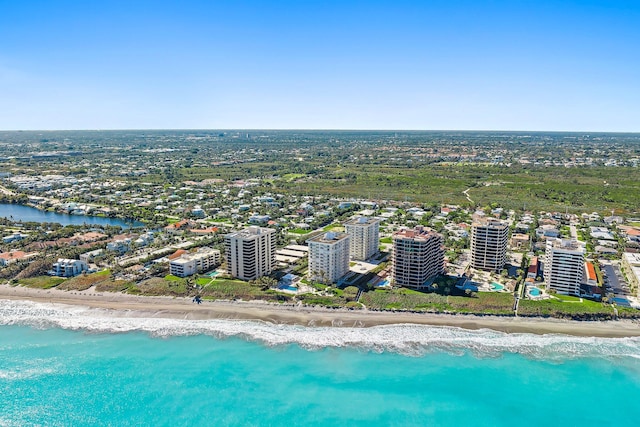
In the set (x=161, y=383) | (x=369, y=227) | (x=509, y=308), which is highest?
(x=369, y=227)

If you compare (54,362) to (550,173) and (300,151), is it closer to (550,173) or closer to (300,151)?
(550,173)

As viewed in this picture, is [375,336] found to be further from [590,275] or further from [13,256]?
[13,256]

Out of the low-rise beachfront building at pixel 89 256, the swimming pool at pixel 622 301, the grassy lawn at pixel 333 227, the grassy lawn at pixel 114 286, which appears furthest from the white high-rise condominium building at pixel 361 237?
the low-rise beachfront building at pixel 89 256

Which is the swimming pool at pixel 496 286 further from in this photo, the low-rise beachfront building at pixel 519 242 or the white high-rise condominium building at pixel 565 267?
the low-rise beachfront building at pixel 519 242

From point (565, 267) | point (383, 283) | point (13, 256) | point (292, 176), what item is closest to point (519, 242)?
point (565, 267)

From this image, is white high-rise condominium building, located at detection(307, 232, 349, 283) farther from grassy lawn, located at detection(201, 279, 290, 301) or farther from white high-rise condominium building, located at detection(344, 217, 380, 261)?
white high-rise condominium building, located at detection(344, 217, 380, 261)

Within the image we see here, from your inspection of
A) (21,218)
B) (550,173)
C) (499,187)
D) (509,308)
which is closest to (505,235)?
(509,308)
